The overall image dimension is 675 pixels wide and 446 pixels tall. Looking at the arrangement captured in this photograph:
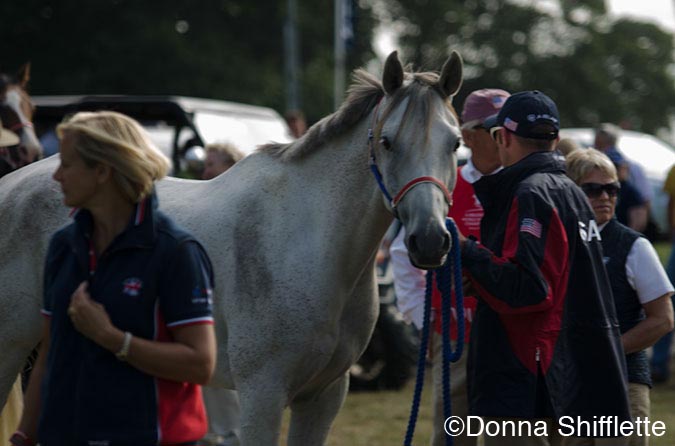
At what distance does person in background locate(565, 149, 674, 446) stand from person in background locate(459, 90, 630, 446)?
0.60 meters

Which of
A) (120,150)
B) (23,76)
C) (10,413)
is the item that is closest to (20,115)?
(23,76)

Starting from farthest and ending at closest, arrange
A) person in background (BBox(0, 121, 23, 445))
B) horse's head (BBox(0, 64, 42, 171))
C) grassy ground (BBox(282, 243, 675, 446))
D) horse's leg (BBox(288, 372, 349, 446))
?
grassy ground (BBox(282, 243, 675, 446)) < horse's head (BBox(0, 64, 42, 171)) < person in background (BBox(0, 121, 23, 445)) < horse's leg (BBox(288, 372, 349, 446))

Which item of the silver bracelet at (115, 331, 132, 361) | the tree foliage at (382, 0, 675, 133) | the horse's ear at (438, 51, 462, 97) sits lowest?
the tree foliage at (382, 0, 675, 133)

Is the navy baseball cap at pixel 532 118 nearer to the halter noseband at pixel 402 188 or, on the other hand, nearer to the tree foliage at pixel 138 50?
the halter noseband at pixel 402 188

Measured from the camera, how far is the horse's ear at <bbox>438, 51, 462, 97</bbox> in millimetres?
4590

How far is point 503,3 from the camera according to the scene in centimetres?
5472

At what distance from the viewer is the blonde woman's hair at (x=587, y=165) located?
207 inches

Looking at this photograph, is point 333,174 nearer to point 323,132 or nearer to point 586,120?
point 323,132

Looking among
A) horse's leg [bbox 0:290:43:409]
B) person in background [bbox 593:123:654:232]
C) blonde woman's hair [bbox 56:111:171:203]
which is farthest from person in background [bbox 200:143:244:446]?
person in background [bbox 593:123:654:232]

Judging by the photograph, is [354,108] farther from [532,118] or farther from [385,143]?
[532,118]

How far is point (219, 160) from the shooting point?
729cm

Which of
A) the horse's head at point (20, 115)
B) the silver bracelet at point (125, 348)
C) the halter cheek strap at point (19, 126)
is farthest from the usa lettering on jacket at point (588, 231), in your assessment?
the halter cheek strap at point (19, 126)

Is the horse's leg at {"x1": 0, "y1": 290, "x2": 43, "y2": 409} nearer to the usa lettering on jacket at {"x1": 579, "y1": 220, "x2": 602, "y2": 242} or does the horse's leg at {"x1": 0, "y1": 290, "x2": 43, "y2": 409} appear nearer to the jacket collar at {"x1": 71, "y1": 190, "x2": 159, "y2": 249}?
the jacket collar at {"x1": 71, "y1": 190, "x2": 159, "y2": 249}

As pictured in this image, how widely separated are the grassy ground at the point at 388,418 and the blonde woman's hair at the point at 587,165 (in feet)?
9.57
